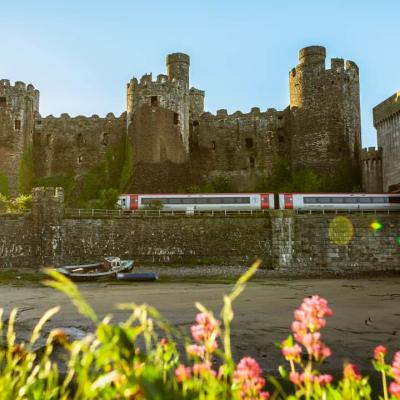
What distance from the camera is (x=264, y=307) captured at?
61.6 feet

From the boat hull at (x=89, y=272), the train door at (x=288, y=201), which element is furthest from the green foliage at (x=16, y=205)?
the train door at (x=288, y=201)

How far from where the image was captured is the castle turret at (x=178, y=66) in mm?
49188

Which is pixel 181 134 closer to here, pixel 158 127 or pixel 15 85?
pixel 158 127

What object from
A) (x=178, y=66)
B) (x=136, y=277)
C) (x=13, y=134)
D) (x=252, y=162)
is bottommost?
(x=136, y=277)

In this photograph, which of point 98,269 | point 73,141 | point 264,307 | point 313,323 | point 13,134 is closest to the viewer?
point 313,323

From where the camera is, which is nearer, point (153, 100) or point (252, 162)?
point (153, 100)

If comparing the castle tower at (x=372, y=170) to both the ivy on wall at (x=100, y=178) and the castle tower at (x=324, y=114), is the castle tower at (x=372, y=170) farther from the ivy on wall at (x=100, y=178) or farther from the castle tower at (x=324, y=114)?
the ivy on wall at (x=100, y=178)

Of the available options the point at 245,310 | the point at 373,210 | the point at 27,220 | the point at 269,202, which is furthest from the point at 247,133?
the point at 245,310

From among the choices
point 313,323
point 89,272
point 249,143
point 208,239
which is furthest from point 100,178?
point 313,323

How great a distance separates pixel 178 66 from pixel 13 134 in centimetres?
1697

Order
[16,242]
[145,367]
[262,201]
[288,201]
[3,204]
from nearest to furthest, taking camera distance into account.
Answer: [145,367]
[16,242]
[288,201]
[262,201]
[3,204]

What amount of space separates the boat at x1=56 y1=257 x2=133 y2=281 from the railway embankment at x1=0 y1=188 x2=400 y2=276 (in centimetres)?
261

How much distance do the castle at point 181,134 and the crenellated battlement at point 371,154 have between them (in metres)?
2.29

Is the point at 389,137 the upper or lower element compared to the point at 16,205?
upper
